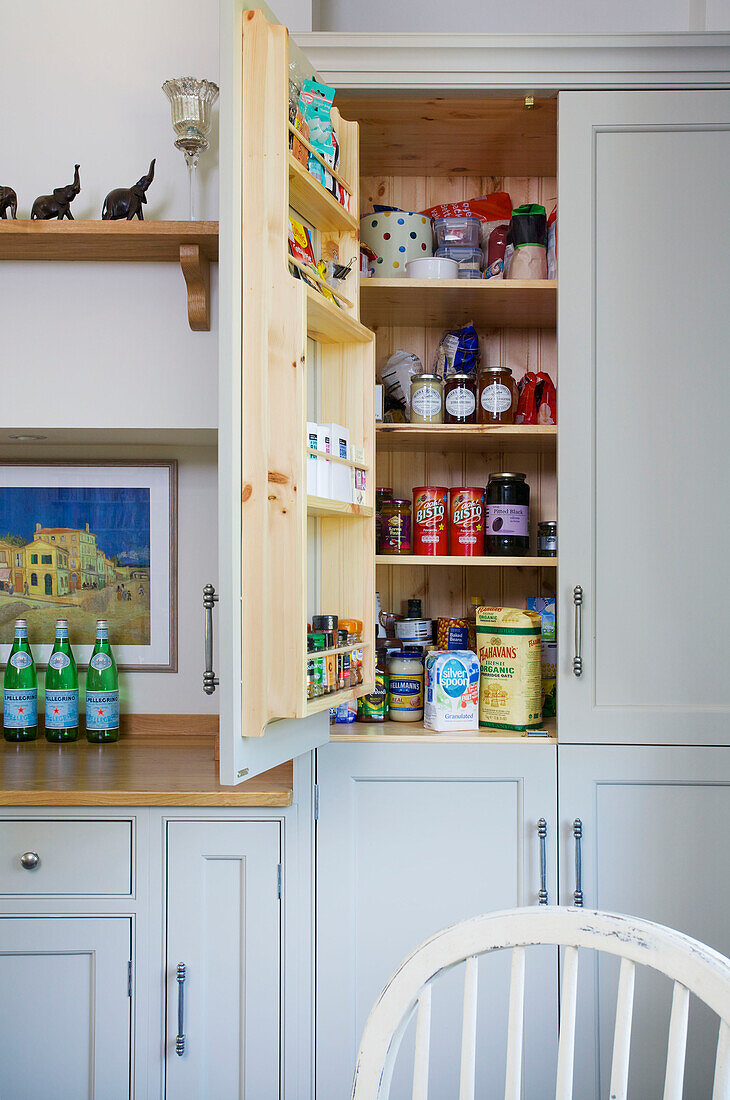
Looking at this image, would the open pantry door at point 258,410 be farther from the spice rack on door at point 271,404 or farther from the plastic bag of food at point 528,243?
the plastic bag of food at point 528,243

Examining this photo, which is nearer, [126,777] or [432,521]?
[126,777]

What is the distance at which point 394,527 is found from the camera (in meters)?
1.90

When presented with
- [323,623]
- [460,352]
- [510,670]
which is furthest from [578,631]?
[460,352]

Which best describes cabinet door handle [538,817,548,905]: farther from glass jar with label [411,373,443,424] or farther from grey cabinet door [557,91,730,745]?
glass jar with label [411,373,443,424]

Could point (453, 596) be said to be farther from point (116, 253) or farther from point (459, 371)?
point (116, 253)

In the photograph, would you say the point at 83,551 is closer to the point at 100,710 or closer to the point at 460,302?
the point at 100,710

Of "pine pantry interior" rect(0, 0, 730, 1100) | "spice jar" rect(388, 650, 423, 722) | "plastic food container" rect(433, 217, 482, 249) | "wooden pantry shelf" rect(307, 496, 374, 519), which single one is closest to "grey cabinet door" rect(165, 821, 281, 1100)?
"pine pantry interior" rect(0, 0, 730, 1100)

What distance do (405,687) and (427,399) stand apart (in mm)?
647

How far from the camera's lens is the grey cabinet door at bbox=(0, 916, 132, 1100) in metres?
1.62

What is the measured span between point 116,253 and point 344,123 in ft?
1.86

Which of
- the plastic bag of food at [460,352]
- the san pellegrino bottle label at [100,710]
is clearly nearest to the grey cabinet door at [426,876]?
the san pellegrino bottle label at [100,710]

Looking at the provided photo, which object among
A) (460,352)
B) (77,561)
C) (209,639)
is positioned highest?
(460,352)

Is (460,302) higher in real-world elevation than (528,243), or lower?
lower

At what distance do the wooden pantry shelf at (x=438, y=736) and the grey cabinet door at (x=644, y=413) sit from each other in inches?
2.8
